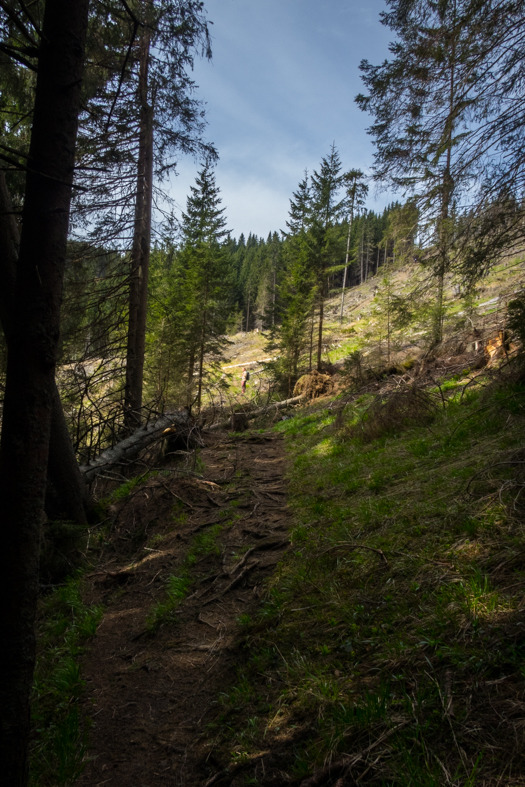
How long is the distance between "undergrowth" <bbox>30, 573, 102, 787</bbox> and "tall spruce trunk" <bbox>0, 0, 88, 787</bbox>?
1.66 feet

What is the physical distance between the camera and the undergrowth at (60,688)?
2576 millimetres

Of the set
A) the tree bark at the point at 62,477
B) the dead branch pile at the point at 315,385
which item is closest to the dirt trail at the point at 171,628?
the tree bark at the point at 62,477

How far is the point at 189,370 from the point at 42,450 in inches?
777

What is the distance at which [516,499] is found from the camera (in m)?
3.20

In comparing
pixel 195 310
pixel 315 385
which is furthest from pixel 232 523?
pixel 195 310

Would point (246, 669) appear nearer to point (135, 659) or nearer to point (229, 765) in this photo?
point (229, 765)

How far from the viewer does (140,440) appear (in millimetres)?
8594

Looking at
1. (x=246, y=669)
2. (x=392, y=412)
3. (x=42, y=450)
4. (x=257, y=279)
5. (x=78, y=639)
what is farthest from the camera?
(x=257, y=279)

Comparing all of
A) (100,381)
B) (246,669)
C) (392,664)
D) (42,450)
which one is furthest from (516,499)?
(100,381)

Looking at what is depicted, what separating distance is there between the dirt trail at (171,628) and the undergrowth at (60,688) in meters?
0.12

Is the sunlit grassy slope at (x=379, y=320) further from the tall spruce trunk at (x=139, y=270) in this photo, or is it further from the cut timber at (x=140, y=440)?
the tall spruce trunk at (x=139, y=270)

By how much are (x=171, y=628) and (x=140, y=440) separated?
528cm

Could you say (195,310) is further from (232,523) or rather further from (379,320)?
(232,523)

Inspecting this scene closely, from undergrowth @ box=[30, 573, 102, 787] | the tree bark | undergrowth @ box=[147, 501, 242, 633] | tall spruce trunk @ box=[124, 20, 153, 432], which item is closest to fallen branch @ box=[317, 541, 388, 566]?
undergrowth @ box=[147, 501, 242, 633]
